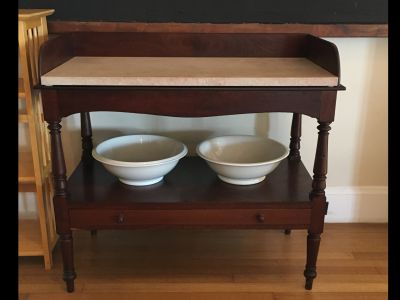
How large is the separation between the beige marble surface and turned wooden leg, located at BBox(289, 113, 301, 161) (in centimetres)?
27

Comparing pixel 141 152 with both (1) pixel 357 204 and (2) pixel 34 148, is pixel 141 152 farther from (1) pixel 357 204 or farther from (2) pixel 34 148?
(1) pixel 357 204

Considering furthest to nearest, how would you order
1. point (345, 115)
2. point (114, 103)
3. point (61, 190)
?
point (345, 115) → point (61, 190) → point (114, 103)

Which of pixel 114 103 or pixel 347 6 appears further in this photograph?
pixel 347 6

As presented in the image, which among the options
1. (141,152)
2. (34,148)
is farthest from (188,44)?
(34,148)

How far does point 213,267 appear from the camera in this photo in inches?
68.1

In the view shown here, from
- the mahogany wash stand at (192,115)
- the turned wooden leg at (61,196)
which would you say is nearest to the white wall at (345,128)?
the mahogany wash stand at (192,115)

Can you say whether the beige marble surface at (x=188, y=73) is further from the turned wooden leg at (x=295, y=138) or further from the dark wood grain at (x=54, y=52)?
the turned wooden leg at (x=295, y=138)

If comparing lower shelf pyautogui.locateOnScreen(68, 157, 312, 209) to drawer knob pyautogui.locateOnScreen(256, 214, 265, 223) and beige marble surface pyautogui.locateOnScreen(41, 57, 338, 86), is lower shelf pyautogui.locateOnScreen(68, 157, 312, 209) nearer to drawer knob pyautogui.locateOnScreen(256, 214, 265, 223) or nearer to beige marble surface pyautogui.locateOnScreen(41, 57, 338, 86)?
drawer knob pyautogui.locateOnScreen(256, 214, 265, 223)

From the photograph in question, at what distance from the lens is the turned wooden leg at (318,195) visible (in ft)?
4.62

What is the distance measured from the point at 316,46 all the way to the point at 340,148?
59 cm

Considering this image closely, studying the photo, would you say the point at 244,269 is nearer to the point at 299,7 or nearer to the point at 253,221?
the point at 253,221

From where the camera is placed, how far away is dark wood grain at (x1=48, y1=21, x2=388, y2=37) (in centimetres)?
168

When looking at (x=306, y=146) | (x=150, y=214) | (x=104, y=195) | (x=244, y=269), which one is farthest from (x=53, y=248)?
(x=306, y=146)

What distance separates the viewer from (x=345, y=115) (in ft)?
6.28
